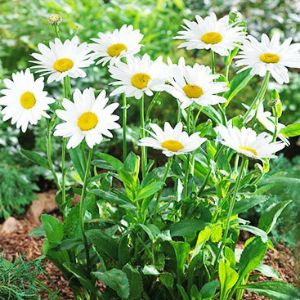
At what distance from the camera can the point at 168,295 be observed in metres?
1.72

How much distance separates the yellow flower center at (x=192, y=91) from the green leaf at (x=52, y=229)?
1.58ft

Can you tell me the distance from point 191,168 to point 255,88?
1.65 meters

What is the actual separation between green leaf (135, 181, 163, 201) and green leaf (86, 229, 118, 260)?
0.16 m

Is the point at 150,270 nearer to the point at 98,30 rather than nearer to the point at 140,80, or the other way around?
the point at 140,80

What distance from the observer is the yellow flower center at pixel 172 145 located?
1.40 metres

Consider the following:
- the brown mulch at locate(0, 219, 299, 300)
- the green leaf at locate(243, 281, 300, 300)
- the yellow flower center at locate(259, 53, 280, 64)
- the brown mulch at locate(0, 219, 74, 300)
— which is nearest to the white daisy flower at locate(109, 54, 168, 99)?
the yellow flower center at locate(259, 53, 280, 64)

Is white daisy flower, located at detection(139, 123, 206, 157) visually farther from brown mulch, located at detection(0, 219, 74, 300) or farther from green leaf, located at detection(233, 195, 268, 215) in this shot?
brown mulch, located at detection(0, 219, 74, 300)

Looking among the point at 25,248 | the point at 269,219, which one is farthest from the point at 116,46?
the point at 25,248

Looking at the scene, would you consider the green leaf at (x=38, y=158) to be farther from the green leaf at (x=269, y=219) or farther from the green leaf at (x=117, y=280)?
the green leaf at (x=269, y=219)

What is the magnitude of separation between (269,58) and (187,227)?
414 mm

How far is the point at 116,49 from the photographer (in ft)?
5.20

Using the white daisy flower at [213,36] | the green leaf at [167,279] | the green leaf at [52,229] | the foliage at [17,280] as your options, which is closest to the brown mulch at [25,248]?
the foliage at [17,280]

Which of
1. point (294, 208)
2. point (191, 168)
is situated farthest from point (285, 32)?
point (191, 168)

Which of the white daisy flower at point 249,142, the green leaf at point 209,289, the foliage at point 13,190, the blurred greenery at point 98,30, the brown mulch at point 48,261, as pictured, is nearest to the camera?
the white daisy flower at point 249,142
